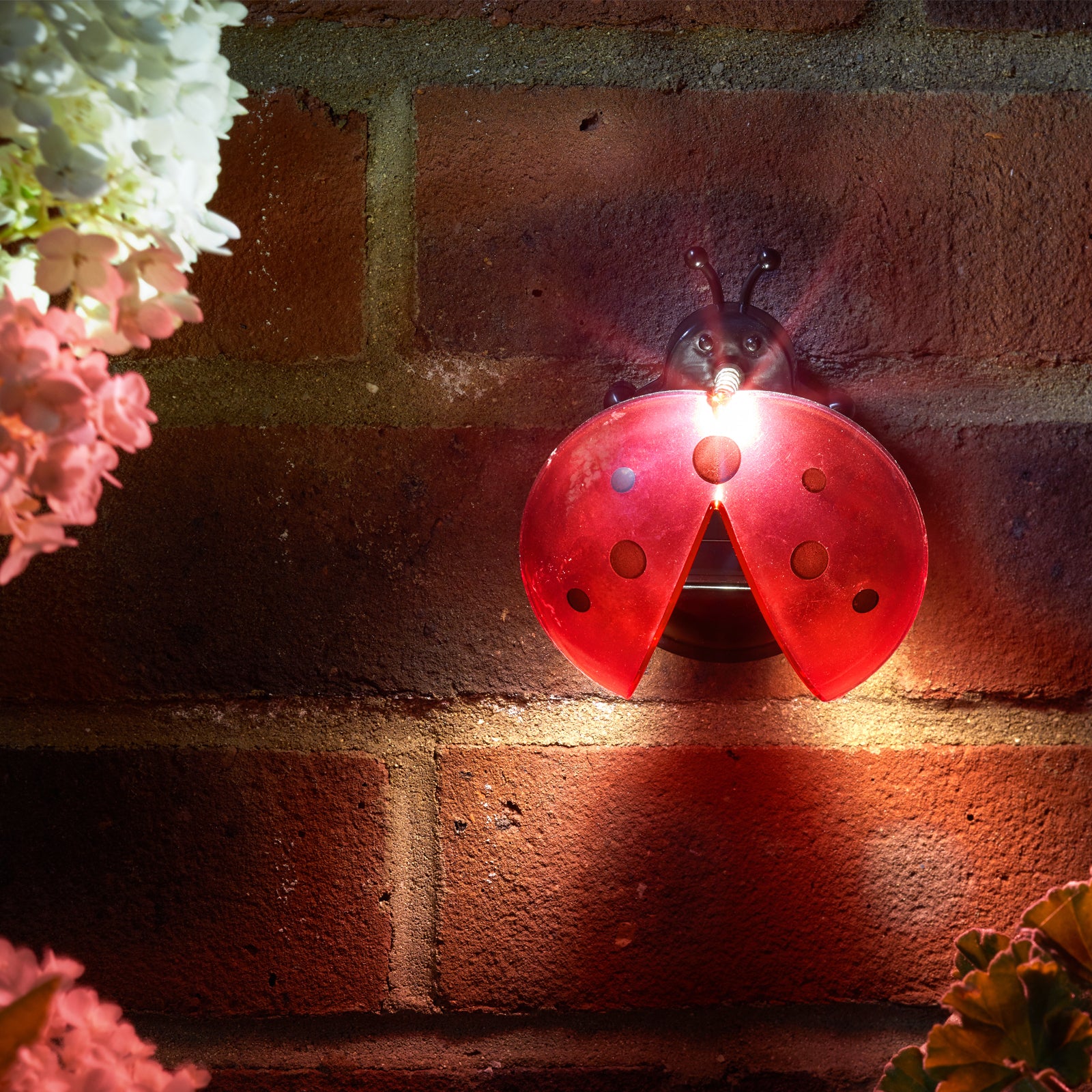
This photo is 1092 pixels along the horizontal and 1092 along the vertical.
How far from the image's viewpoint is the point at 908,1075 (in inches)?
13.2

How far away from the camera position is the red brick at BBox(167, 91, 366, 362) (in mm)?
563

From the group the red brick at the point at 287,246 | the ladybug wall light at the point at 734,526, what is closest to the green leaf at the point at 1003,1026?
the ladybug wall light at the point at 734,526

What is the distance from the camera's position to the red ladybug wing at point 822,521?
378 millimetres

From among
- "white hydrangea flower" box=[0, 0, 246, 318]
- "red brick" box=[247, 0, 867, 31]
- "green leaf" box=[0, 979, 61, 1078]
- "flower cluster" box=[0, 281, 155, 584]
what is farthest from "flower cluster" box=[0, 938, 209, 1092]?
"red brick" box=[247, 0, 867, 31]

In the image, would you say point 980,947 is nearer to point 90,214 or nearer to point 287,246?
point 90,214

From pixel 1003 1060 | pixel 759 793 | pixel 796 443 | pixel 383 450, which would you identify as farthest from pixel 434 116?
pixel 1003 1060

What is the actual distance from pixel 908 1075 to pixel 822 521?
0.21 meters

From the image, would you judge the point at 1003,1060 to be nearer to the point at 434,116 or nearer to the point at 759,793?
the point at 759,793

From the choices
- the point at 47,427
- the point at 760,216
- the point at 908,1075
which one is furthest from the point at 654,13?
the point at 908,1075

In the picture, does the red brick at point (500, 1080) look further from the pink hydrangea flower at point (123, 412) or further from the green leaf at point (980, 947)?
the pink hydrangea flower at point (123, 412)

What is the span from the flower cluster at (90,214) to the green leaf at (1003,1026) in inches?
13.0

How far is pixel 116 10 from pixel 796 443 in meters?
0.29

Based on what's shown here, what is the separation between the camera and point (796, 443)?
379 mm

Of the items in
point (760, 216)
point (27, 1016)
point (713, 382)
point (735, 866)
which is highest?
point (760, 216)
